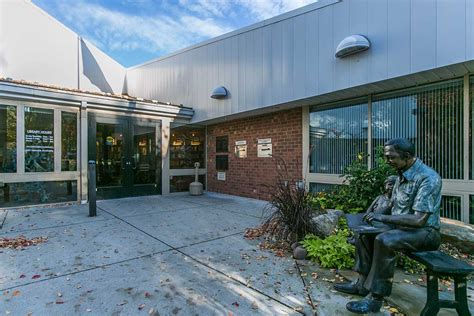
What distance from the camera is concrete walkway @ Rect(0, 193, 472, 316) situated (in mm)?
2246

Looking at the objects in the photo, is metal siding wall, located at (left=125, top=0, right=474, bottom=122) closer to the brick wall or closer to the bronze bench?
the brick wall

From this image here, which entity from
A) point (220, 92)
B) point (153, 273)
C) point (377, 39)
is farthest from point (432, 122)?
point (153, 273)

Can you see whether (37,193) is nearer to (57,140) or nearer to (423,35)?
(57,140)

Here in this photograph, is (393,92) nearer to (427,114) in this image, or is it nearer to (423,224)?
(427,114)

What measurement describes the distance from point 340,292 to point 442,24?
3.87 m

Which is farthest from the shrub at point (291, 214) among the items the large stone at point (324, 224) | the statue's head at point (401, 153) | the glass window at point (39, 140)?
the glass window at point (39, 140)

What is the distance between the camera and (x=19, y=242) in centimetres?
378

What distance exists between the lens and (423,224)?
6.46 feet

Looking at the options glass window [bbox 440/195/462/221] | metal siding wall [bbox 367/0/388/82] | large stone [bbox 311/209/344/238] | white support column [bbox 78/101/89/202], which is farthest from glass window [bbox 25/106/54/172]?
glass window [bbox 440/195/462/221]

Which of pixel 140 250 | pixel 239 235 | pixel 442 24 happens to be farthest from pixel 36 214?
pixel 442 24

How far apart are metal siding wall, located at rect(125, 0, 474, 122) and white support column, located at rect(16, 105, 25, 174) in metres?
4.45

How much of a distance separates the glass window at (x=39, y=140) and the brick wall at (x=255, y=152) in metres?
4.60

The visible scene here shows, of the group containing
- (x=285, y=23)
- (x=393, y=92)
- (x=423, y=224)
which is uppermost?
(x=285, y=23)

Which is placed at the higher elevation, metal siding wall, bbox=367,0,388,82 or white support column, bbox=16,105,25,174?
metal siding wall, bbox=367,0,388,82
